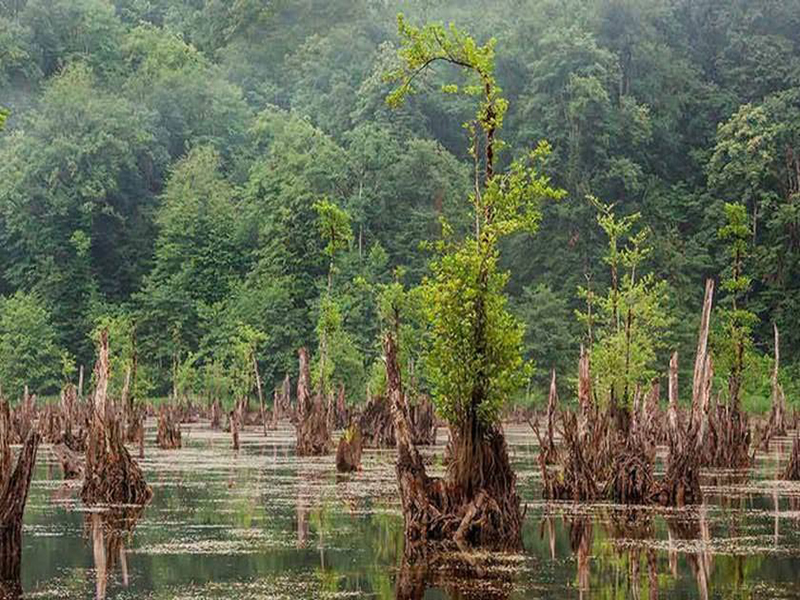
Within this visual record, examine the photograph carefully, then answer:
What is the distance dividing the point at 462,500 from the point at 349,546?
1389mm

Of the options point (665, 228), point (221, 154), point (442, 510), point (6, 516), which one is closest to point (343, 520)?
point (442, 510)

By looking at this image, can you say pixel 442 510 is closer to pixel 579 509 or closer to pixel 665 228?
pixel 579 509

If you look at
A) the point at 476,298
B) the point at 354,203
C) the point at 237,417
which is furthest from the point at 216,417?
the point at 476,298

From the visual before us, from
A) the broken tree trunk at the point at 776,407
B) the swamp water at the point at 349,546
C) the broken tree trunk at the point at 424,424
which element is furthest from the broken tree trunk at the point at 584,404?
the broken tree trunk at the point at 776,407

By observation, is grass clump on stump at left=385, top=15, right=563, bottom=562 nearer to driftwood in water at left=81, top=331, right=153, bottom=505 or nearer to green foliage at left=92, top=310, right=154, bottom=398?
driftwood in water at left=81, top=331, right=153, bottom=505

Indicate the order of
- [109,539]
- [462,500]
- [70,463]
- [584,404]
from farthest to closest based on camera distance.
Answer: [70,463]
[584,404]
[109,539]
[462,500]

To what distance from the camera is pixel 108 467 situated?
24.0m

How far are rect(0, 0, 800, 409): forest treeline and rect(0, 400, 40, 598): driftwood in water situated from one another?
157 ft

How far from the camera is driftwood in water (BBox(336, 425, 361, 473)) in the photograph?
2988 cm

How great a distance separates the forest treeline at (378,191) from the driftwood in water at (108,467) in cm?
4112

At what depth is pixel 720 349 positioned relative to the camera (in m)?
50.2

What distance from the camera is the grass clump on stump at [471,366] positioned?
18484 mm

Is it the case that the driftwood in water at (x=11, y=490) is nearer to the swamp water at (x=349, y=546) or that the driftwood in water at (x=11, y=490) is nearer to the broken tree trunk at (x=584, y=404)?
the swamp water at (x=349, y=546)

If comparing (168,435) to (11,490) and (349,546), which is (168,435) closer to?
(349,546)
